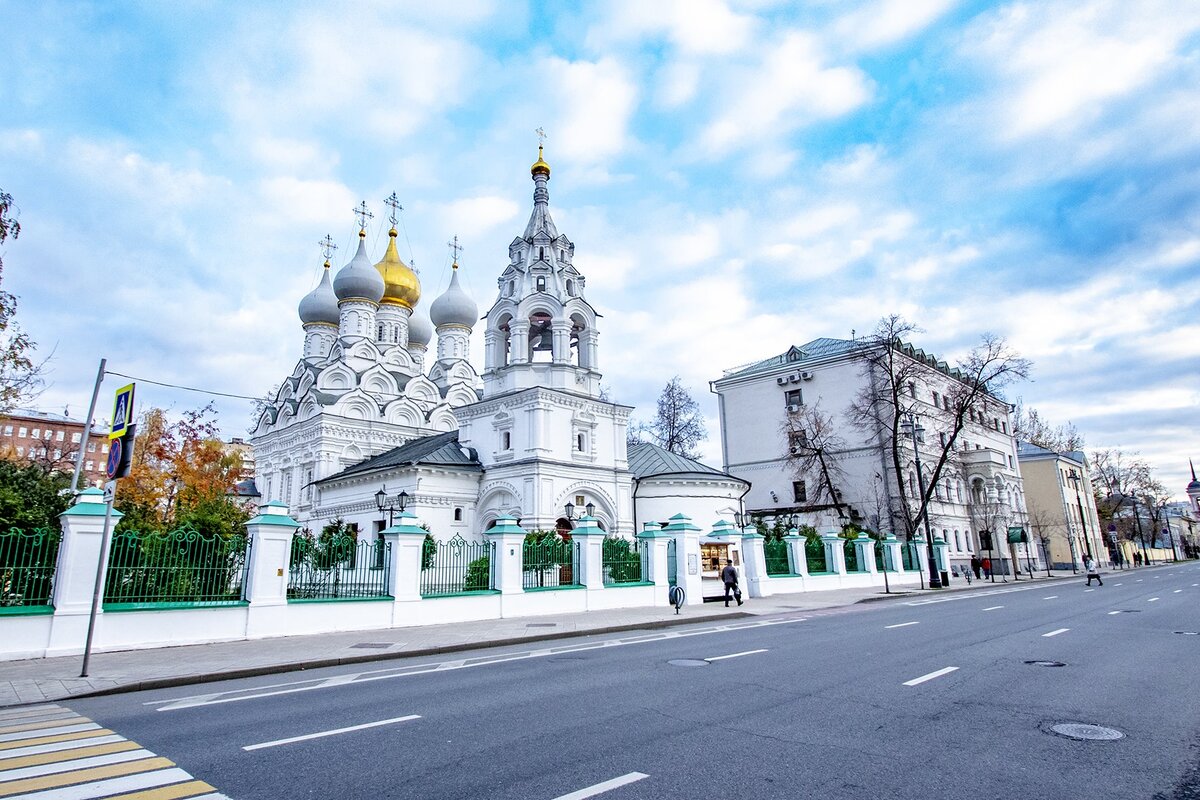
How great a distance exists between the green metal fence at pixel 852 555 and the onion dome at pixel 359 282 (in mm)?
30527

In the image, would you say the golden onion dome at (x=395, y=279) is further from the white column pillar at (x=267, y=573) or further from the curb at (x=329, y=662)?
the curb at (x=329, y=662)

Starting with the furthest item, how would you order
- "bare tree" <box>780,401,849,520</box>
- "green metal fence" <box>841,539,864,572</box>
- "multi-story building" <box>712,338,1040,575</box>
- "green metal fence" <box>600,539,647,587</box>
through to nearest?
"multi-story building" <box>712,338,1040,575</box> → "bare tree" <box>780,401,849,520</box> → "green metal fence" <box>841,539,864,572</box> → "green metal fence" <box>600,539,647,587</box>

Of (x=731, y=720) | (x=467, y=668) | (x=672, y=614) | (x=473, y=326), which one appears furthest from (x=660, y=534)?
(x=473, y=326)

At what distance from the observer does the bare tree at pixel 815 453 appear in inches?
1554

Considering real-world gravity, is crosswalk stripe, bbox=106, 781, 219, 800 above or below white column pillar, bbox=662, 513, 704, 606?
below

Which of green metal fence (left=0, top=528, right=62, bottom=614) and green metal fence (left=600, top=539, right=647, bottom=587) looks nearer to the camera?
green metal fence (left=0, top=528, right=62, bottom=614)

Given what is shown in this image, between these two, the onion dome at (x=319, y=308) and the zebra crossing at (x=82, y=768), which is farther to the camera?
the onion dome at (x=319, y=308)

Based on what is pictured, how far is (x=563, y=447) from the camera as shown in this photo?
30375mm

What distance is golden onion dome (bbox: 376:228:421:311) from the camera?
45906mm

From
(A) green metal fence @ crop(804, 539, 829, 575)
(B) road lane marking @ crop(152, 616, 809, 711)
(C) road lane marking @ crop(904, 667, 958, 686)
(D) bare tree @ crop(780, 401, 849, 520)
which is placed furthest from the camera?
(D) bare tree @ crop(780, 401, 849, 520)

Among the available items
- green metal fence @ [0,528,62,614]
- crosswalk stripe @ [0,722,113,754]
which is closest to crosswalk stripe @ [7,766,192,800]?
crosswalk stripe @ [0,722,113,754]

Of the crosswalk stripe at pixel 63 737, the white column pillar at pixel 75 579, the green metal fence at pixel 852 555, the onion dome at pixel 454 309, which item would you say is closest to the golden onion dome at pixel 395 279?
the onion dome at pixel 454 309

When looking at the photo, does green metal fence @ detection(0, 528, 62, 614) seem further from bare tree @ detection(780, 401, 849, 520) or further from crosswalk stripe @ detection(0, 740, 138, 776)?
bare tree @ detection(780, 401, 849, 520)

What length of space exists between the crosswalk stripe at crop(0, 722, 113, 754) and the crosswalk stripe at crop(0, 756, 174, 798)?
1.16 meters
